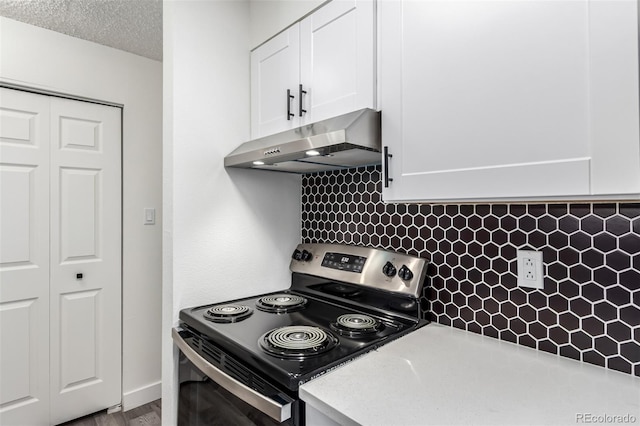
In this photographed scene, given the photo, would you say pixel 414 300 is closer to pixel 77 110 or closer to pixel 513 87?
pixel 513 87

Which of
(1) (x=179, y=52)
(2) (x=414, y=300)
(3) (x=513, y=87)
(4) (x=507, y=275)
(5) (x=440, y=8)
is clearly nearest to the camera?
(3) (x=513, y=87)

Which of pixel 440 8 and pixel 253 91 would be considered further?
pixel 253 91

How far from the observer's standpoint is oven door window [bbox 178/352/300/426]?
0.97 meters

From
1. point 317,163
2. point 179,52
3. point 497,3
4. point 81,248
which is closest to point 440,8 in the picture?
point 497,3

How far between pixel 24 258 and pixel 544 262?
2593mm

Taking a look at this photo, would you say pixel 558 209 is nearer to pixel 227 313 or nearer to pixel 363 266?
pixel 363 266

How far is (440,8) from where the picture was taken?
97 centimetres

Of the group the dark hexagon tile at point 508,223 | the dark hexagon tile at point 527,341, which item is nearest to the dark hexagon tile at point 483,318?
the dark hexagon tile at point 527,341

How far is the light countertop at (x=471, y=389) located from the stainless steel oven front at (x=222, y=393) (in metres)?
0.09

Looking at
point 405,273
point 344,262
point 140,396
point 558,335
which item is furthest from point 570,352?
point 140,396

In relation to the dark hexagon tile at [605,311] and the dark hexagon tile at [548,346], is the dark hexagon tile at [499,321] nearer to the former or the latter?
the dark hexagon tile at [548,346]

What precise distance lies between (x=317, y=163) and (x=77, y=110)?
1.70 metres

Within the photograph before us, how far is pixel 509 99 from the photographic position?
0.84 metres

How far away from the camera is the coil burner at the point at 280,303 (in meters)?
1.48
